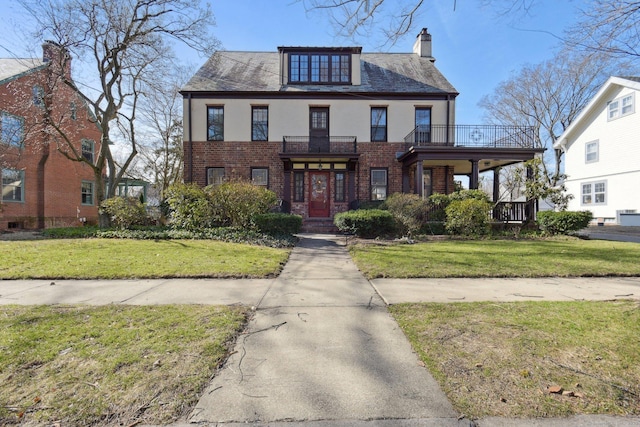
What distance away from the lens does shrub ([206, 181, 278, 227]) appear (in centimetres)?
1080

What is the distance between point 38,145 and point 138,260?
1439 cm

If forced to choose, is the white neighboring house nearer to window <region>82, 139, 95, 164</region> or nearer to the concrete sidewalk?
the concrete sidewalk

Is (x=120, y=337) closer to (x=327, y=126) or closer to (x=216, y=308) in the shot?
(x=216, y=308)

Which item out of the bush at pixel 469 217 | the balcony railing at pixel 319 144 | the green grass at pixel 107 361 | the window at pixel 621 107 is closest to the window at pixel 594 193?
the window at pixel 621 107

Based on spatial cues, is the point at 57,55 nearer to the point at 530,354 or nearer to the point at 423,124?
the point at 423,124

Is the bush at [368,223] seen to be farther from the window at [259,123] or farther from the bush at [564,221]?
the window at [259,123]

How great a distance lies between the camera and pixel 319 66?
663 inches

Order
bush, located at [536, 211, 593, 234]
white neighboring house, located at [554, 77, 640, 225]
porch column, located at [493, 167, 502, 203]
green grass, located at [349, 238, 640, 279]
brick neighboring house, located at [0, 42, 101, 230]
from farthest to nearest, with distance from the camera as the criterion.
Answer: white neighboring house, located at [554, 77, 640, 225]
porch column, located at [493, 167, 502, 203]
brick neighboring house, located at [0, 42, 101, 230]
bush, located at [536, 211, 593, 234]
green grass, located at [349, 238, 640, 279]

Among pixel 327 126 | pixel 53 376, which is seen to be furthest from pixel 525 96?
pixel 53 376

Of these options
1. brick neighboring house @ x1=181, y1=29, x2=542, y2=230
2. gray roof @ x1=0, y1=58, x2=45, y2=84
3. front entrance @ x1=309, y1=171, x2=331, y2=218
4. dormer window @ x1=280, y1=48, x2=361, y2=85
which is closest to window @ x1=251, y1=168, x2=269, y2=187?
brick neighboring house @ x1=181, y1=29, x2=542, y2=230

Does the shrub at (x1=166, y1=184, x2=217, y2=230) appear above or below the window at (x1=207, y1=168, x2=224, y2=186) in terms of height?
below

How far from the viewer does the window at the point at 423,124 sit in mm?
15974

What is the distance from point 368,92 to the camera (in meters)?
16.0

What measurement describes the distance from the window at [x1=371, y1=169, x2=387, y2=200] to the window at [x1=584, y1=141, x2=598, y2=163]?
15973 millimetres
